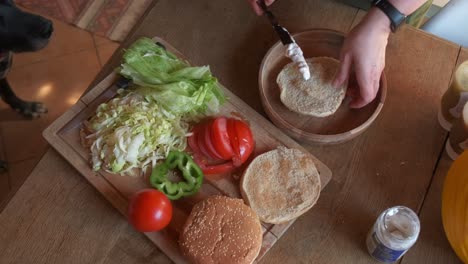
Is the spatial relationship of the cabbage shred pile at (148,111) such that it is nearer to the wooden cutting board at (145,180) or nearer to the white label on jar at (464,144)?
the wooden cutting board at (145,180)

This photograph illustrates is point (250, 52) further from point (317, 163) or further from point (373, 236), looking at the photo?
point (373, 236)

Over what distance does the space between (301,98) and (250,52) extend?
0.79 feet

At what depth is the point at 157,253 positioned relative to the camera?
1166mm

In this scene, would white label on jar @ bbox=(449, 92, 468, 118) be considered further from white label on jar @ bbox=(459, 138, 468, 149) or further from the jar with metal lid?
the jar with metal lid

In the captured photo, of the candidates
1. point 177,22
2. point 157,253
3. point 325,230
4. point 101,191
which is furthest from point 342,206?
point 177,22

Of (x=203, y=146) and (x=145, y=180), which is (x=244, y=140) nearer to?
(x=203, y=146)

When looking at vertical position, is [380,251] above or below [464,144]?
below

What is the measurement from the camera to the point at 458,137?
1217 millimetres

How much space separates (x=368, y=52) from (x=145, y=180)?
2.33 feet

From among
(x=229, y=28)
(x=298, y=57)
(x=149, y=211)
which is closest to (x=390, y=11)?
(x=298, y=57)

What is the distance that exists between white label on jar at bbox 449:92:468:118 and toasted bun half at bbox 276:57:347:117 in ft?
0.99

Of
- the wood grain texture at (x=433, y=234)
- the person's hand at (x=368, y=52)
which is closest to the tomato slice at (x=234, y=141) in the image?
the person's hand at (x=368, y=52)

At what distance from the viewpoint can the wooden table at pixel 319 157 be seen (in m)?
1.17

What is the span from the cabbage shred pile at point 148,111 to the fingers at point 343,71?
A: 0.34 m
